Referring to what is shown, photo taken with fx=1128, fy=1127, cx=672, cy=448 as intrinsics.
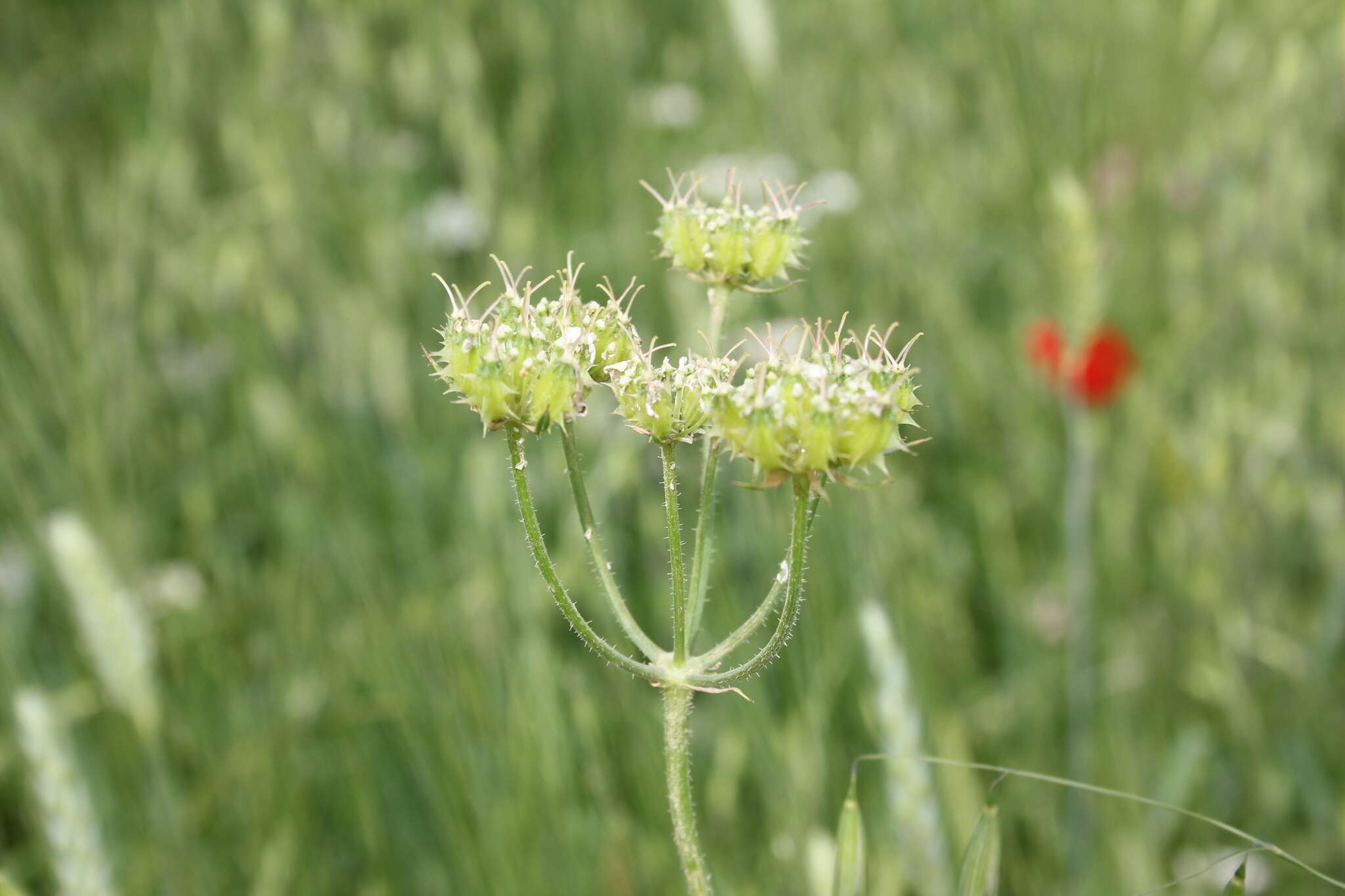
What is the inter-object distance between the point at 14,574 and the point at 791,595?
234 centimetres

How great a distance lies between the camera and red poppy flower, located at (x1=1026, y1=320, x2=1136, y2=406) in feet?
7.72

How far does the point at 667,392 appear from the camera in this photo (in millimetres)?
935

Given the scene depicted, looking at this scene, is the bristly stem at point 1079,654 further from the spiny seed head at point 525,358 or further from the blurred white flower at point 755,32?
the spiny seed head at point 525,358

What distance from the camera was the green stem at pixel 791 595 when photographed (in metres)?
0.86

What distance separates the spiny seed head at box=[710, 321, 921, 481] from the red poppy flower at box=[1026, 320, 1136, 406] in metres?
1.52

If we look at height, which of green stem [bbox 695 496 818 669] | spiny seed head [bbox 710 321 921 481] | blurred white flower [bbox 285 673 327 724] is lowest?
green stem [bbox 695 496 818 669]

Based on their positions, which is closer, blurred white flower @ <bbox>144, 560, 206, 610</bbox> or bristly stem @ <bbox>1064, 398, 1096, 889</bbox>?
bristly stem @ <bbox>1064, 398, 1096, 889</bbox>

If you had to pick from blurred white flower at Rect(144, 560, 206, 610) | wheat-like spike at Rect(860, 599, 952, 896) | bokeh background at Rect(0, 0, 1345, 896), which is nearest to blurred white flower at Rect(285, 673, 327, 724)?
bokeh background at Rect(0, 0, 1345, 896)

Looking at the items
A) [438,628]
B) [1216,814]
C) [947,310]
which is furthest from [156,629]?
[1216,814]

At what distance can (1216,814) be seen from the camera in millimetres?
2121

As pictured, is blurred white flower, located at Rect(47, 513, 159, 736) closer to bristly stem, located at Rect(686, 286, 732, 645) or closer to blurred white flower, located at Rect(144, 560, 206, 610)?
blurred white flower, located at Rect(144, 560, 206, 610)

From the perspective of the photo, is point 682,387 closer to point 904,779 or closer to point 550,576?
point 550,576

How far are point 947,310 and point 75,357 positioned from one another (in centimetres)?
203

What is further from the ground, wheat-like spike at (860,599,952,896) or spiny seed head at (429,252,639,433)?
spiny seed head at (429,252,639,433)
